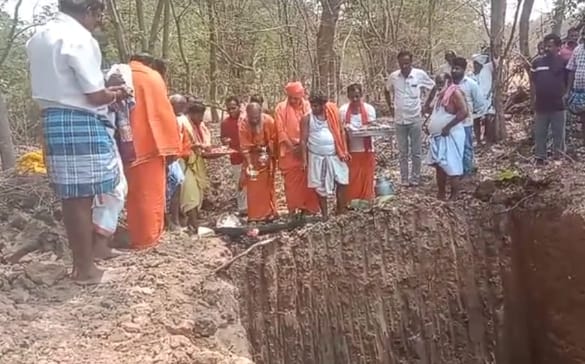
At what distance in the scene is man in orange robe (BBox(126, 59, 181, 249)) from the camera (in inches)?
215

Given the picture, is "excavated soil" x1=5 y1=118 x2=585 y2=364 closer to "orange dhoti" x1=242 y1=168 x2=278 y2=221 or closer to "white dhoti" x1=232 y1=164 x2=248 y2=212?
"white dhoti" x1=232 y1=164 x2=248 y2=212

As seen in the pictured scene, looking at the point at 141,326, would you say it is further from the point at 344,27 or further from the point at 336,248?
the point at 344,27

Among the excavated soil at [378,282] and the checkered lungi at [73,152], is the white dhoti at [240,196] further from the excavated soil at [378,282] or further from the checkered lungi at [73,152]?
the checkered lungi at [73,152]

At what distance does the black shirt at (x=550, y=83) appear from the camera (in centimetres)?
844

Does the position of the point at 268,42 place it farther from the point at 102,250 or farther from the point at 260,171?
the point at 102,250

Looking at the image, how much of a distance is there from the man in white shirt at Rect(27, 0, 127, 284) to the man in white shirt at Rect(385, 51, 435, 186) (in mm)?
4617

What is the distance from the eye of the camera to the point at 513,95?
12.7 metres

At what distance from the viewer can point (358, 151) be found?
7.99 metres

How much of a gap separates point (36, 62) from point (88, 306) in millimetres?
1389

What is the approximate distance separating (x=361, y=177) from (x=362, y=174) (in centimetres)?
4

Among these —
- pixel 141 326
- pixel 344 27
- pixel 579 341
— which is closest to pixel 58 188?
pixel 141 326

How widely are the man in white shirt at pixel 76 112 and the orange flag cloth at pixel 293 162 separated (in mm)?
3375

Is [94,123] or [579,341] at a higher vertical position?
[94,123]

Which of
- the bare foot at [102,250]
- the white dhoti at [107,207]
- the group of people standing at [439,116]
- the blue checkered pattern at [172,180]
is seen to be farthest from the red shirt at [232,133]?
the white dhoti at [107,207]
